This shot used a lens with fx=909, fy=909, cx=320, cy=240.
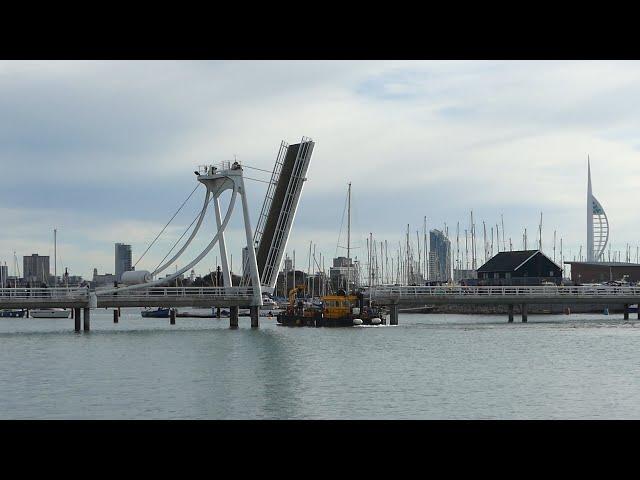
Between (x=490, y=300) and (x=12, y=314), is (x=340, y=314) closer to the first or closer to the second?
(x=490, y=300)

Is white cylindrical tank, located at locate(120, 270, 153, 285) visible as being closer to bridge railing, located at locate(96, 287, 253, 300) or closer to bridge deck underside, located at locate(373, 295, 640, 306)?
bridge railing, located at locate(96, 287, 253, 300)

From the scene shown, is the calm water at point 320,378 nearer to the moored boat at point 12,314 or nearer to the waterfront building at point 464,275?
the waterfront building at point 464,275

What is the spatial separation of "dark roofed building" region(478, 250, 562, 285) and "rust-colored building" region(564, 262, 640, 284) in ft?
44.6

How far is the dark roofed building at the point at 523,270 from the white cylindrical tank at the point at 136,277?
58821 mm

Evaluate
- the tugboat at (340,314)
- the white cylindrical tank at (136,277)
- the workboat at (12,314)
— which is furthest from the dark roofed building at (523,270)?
the workboat at (12,314)

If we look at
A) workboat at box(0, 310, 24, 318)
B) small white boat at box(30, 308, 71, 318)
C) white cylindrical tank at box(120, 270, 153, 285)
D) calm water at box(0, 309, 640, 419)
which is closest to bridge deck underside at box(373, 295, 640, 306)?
calm water at box(0, 309, 640, 419)

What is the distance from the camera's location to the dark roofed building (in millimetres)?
110312

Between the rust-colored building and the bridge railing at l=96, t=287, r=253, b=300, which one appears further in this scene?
the rust-colored building

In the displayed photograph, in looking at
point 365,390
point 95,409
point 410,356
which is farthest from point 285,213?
point 95,409

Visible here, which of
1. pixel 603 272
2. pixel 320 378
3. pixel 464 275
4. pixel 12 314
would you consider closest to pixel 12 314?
pixel 12 314
